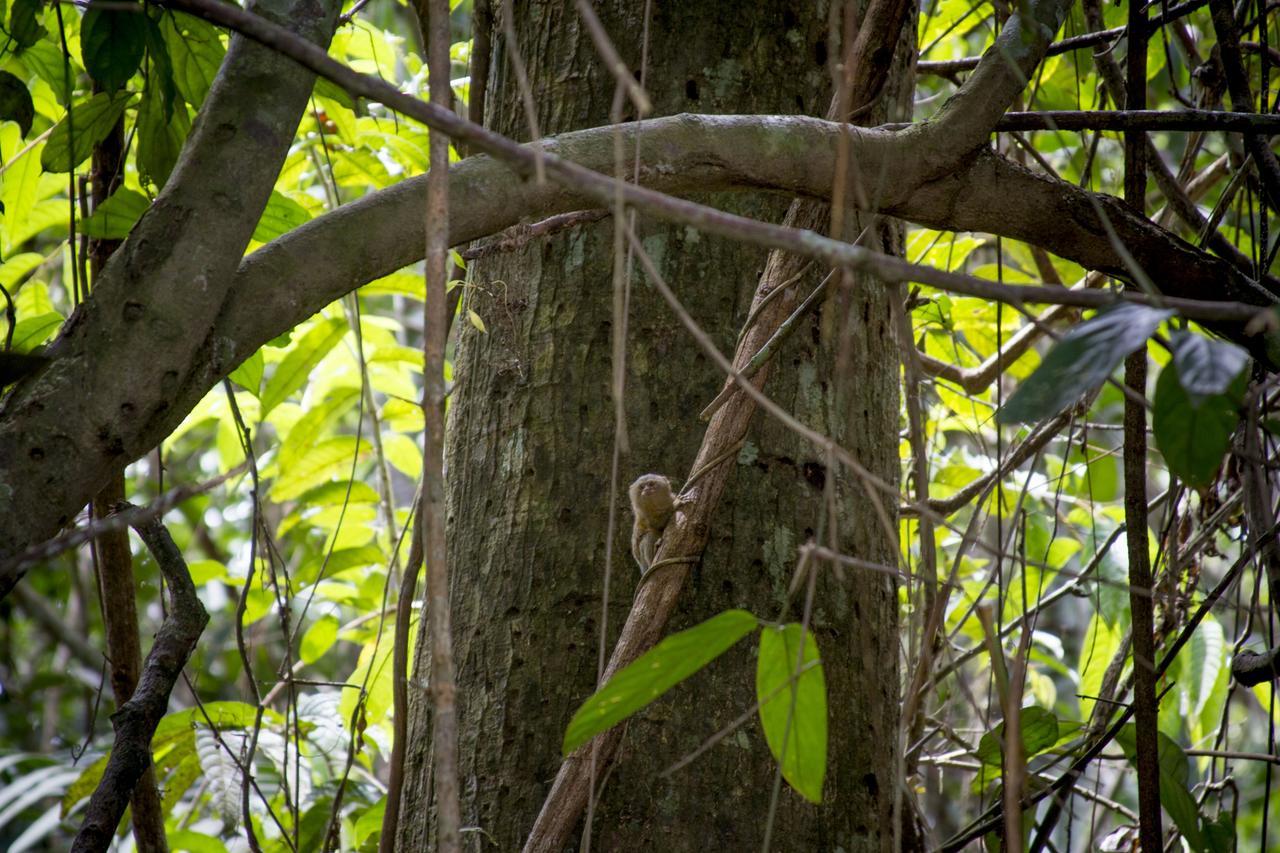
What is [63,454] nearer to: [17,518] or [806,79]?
[17,518]

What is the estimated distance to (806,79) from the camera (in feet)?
4.38

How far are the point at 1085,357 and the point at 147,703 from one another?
88 centimetres

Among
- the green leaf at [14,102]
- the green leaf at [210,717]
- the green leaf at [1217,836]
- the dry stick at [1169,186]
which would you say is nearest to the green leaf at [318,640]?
the green leaf at [210,717]

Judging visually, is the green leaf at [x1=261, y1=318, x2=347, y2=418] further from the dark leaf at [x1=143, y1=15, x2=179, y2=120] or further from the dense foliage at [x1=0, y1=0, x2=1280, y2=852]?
the dark leaf at [x1=143, y1=15, x2=179, y2=120]

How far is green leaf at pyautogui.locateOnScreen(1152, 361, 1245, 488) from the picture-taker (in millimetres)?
782

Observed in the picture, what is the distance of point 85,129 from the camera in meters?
1.31

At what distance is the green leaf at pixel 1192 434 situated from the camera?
782 millimetres

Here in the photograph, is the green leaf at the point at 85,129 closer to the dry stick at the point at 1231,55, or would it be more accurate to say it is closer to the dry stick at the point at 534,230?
the dry stick at the point at 534,230

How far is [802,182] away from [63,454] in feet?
2.30

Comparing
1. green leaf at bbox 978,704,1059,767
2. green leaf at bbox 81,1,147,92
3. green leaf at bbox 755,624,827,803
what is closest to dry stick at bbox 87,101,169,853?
green leaf at bbox 81,1,147,92

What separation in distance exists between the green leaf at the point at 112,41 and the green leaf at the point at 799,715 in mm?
859

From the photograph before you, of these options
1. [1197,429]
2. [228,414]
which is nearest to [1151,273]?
[1197,429]

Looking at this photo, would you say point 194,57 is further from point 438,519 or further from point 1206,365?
point 1206,365

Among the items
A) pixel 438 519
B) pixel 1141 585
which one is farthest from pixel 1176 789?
pixel 438 519
